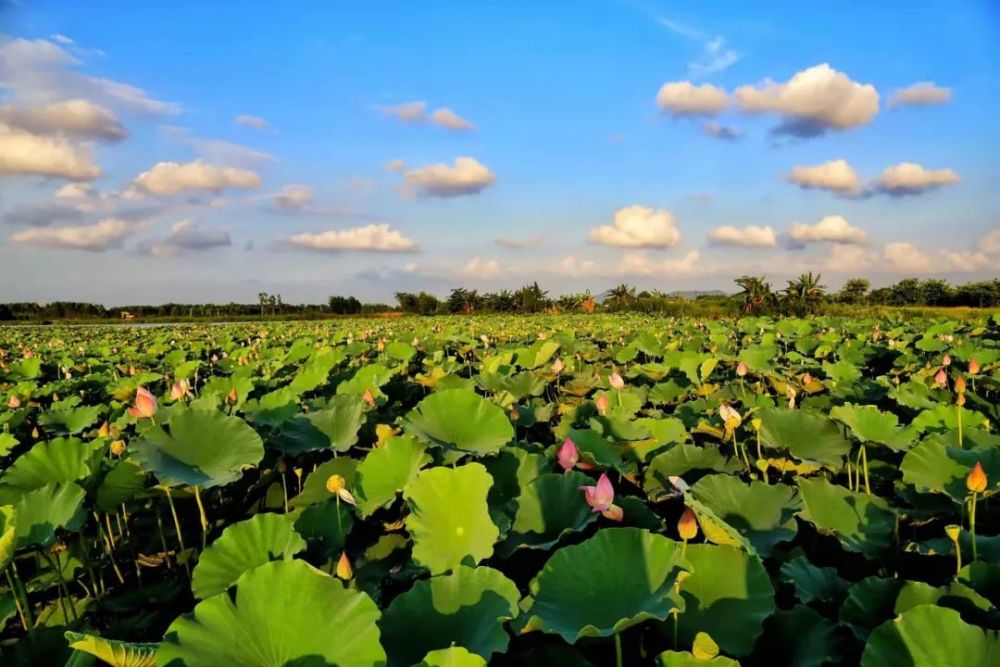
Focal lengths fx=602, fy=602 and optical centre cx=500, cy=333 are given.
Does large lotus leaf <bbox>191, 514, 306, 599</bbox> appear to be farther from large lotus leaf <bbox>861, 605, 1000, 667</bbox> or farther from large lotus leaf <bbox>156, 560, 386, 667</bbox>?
large lotus leaf <bbox>861, 605, 1000, 667</bbox>

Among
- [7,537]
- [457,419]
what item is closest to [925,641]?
[457,419]

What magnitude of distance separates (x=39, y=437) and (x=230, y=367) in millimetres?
1814

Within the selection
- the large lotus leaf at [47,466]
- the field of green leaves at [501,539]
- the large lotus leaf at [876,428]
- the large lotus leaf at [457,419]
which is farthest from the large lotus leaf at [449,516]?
the large lotus leaf at [876,428]

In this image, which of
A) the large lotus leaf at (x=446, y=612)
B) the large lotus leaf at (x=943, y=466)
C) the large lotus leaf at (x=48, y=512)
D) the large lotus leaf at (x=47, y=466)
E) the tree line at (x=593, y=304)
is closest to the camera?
the large lotus leaf at (x=446, y=612)

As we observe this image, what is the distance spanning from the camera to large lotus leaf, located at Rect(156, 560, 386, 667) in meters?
0.85

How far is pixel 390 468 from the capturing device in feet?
5.37

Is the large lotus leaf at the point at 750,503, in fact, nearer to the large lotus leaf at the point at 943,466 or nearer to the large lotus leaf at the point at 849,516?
the large lotus leaf at the point at 849,516

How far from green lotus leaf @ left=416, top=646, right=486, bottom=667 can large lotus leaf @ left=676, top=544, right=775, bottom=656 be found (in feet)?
1.41

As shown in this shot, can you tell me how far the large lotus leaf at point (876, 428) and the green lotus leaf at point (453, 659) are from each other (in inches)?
63.2

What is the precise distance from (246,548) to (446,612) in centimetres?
48

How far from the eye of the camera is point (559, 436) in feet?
7.02

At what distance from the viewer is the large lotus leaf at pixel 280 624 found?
0.85m

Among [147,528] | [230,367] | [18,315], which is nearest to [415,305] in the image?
[18,315]

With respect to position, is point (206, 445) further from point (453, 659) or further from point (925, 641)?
point (925, 641)
